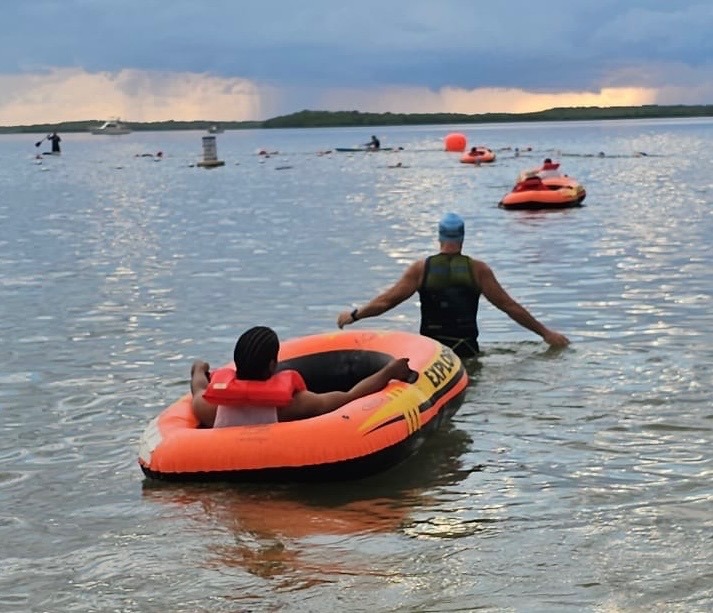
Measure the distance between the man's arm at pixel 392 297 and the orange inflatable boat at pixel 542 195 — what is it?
17337 mm

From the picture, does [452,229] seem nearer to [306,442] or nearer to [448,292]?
[448,292]

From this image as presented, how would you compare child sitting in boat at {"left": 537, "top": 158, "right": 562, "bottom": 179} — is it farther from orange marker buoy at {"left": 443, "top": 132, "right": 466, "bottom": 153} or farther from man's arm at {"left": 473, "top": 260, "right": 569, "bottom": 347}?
orange marker buoy at {"left": 443, "top": 132, "right": 466, "bottom": 153}

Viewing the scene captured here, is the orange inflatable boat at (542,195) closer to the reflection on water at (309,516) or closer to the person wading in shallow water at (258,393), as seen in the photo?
the reflection on water at (309,516)

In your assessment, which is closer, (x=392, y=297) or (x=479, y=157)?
(x=392, y=297)

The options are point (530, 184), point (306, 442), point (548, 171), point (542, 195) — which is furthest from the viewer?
point (548, 171)

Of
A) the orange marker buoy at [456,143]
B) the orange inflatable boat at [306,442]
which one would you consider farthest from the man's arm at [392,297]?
the orange marker buoy at [456,143]

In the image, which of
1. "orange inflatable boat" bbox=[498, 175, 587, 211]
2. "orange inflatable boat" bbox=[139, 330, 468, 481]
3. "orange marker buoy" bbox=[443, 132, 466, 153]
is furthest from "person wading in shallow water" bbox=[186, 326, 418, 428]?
"orange marker buoy" bbox=[443, 132, 466, 153]

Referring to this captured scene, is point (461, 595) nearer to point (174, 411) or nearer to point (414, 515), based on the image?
point (414, 515)

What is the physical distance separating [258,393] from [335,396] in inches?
22.2

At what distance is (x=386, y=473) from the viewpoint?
6758 mm

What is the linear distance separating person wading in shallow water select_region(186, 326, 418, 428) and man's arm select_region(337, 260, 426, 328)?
7.08 ft

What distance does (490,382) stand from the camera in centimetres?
916

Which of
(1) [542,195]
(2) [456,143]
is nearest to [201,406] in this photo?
(1) [542,195]

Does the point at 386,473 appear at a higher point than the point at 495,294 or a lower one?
lower
